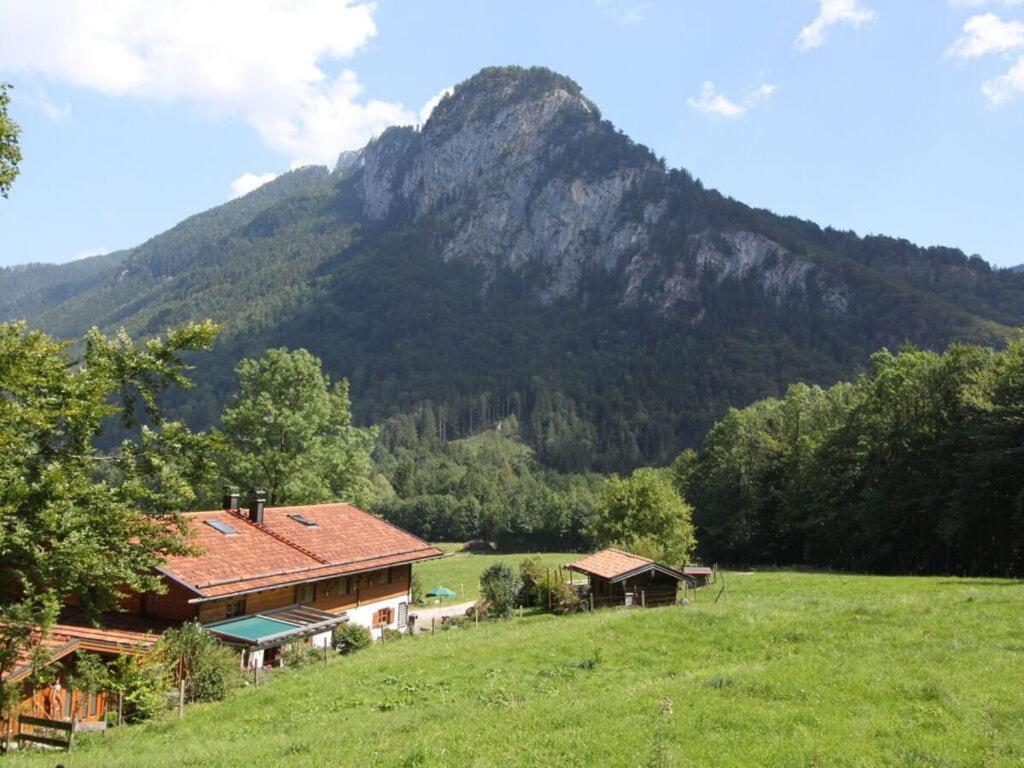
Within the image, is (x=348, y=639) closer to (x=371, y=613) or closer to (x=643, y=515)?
(x=371, y=613)

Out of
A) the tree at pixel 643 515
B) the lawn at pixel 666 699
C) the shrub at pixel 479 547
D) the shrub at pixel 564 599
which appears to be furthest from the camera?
the shrub at pixel 479 547

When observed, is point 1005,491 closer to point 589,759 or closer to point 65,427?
point 589,759

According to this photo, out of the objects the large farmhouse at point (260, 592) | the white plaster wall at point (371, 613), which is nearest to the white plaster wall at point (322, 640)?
the large farmhouse at point (260, 592)

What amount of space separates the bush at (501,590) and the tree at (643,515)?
12.0 metres

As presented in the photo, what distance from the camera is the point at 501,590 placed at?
37.2m

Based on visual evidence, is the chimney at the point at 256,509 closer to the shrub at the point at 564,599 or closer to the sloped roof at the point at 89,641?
the sloped roof at the point at 89,641

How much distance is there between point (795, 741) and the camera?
40.4 feet

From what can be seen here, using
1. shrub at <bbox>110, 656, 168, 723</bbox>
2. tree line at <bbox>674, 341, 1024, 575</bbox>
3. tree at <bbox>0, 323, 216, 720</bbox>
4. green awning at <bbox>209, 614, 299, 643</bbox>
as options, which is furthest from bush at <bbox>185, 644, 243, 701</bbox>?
tree line at <bbox>674, 341, 1024, 575</bbox>

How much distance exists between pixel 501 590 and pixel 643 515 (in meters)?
17.5

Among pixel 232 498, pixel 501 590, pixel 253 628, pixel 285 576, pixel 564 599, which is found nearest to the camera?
pixel 253 628

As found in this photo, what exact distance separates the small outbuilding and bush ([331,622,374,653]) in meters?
12.0

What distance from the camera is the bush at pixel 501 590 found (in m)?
36.4

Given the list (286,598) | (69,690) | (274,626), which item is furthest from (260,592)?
(69,690)

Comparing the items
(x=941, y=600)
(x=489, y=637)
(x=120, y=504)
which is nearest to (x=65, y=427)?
(x=120, y=504)
